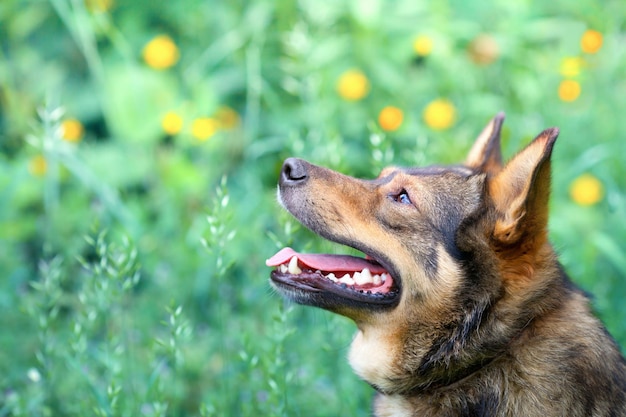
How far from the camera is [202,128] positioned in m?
5.50

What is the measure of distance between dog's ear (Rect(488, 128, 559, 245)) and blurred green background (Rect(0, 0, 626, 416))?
0.89 meters

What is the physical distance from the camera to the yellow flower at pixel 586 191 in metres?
5.09

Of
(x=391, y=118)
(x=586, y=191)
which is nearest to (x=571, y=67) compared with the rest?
(x=586, y=191)

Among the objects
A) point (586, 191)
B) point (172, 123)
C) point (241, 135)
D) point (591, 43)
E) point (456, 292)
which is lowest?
point (241, 135)

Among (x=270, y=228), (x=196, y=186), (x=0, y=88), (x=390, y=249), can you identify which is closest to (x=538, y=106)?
(x=270, y=228)

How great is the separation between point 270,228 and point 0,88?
235 centimetres

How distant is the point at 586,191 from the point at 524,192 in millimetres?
2454

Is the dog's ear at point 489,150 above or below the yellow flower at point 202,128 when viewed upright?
above

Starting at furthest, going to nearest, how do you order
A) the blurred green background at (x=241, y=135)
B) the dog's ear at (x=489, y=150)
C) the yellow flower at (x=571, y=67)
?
the yellow flower at (x=571, y=67) → the blurred green background at (x=241, y=135) → the dog's ear at (x=489, y=150)

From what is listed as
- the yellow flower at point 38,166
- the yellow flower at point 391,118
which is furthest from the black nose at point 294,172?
the yellow flower at point 38,166

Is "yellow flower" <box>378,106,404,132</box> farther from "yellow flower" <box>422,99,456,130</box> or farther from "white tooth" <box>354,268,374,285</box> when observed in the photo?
"white tooth" <box>354,268,374,285</box>

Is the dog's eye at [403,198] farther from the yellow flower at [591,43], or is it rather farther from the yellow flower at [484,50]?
the yellow flower at [484,50]

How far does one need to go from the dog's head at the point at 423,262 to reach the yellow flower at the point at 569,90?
2381 mm

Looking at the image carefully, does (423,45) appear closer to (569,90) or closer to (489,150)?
(569,90)
